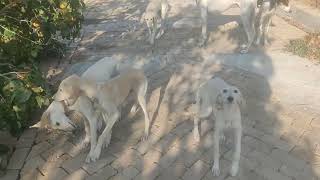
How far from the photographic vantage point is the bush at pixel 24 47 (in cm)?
509

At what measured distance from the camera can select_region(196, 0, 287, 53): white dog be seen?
8992 millimetres

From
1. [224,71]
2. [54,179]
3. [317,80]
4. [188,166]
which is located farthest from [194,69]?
[54,179]

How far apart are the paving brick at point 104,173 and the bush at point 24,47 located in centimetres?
120

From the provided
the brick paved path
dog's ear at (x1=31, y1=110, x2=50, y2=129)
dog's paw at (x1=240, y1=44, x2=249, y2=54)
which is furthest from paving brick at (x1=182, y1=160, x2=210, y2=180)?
dog's paw at (x1=240, y1=44, x2=249, y2=54)

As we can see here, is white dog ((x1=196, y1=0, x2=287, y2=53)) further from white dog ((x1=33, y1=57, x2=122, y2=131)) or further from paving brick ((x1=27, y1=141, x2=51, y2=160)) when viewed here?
paving brick ((x1=27, y1=141, x2=51, y2=160))

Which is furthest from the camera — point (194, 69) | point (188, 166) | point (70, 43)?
point (70, 43)

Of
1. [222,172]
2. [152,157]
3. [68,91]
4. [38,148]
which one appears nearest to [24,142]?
[38,148]

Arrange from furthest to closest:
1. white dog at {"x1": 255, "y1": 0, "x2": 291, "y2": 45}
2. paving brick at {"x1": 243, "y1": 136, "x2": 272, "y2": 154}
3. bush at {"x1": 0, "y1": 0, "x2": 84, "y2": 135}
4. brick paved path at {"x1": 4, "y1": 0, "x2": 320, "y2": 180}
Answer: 1. white dog at {"x1": 255, "y1": 0, "x2": 291, "y2": 45}
2. paving brick at {"x1": 243, "y1": 136, "x2": 272, "y2": 154}
3. brick paved path at {"x1": 4, "y1": 0, "x2": 320, "y2": 180}
4. bush at {"x1": 0, "y1": 0, "x2": 84, "y2": 135}

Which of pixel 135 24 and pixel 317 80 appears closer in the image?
pixel 317 80

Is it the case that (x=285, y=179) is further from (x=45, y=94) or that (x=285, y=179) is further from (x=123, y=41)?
(x=123, y=41)

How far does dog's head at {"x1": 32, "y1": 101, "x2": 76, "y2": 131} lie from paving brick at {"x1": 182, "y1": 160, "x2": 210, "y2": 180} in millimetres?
1787

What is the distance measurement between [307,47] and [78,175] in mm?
6105

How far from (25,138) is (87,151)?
1.08 metres

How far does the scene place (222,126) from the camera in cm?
502
